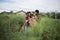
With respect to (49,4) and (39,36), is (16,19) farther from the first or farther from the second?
(49,4)

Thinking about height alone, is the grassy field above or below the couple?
below

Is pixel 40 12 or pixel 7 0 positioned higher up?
pixel 7 0

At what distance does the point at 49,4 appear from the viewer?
1.56 m

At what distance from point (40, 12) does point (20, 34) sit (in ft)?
1.23

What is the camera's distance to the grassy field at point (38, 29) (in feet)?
4.97

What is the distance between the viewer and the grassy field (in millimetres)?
1515

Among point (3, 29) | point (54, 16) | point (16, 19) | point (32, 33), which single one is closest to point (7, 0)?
point (16, 19)

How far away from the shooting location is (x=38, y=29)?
1.52 metres

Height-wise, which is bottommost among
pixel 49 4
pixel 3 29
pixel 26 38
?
pixel 26 38

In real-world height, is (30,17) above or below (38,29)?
above

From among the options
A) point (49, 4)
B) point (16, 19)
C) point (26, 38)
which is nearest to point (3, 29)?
point (16, 19)

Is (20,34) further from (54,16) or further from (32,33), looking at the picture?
(54,16)

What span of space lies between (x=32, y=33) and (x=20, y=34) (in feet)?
0.49

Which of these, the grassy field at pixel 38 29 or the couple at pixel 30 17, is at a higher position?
the couple at pixel 30 17
